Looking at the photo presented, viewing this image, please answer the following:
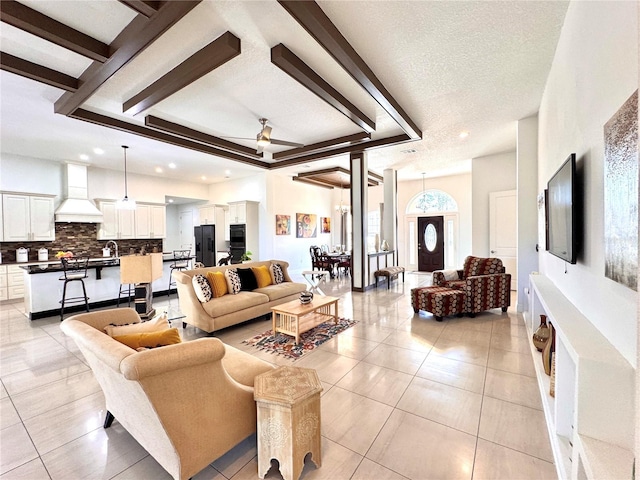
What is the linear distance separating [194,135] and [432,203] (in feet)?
25.1

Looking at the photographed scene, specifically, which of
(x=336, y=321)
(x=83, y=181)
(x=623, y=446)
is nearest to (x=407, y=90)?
(x=336, y=321)

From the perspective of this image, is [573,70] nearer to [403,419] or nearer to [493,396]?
[493,396]

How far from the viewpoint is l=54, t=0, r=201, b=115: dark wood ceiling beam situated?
6.92 feet

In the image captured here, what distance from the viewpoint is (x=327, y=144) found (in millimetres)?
5785

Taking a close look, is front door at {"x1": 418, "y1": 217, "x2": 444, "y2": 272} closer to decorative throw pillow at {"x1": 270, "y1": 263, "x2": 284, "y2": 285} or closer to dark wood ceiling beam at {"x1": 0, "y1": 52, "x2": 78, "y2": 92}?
decorative throw pillow at {"x1": 270, "y1": 263, "x2": 284, "y2": 285}

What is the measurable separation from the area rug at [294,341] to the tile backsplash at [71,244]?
15.5 feet

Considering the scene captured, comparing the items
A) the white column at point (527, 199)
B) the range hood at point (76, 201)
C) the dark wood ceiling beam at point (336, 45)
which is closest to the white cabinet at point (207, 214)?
the range hood at point (76, 201)

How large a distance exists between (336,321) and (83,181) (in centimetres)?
719

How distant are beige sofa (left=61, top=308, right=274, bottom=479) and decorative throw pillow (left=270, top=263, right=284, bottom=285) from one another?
3254 millimetres

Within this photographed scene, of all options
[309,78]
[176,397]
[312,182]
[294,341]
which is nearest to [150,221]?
[312,182]

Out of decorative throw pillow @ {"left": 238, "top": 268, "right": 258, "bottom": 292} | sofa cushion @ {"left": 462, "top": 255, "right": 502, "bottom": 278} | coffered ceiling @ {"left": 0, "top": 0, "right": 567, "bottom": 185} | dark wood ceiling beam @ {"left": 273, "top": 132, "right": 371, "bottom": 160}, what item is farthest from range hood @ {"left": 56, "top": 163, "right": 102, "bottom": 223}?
sofa cushion @ {"left": 462, "top": 255, "right": 502, "bottom": 278}

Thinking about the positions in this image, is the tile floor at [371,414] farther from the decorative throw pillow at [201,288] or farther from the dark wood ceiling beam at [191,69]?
the dark wood ceiling beam at [191,69]

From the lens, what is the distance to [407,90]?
369 centimetres

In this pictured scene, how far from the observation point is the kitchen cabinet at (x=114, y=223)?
7.10m
